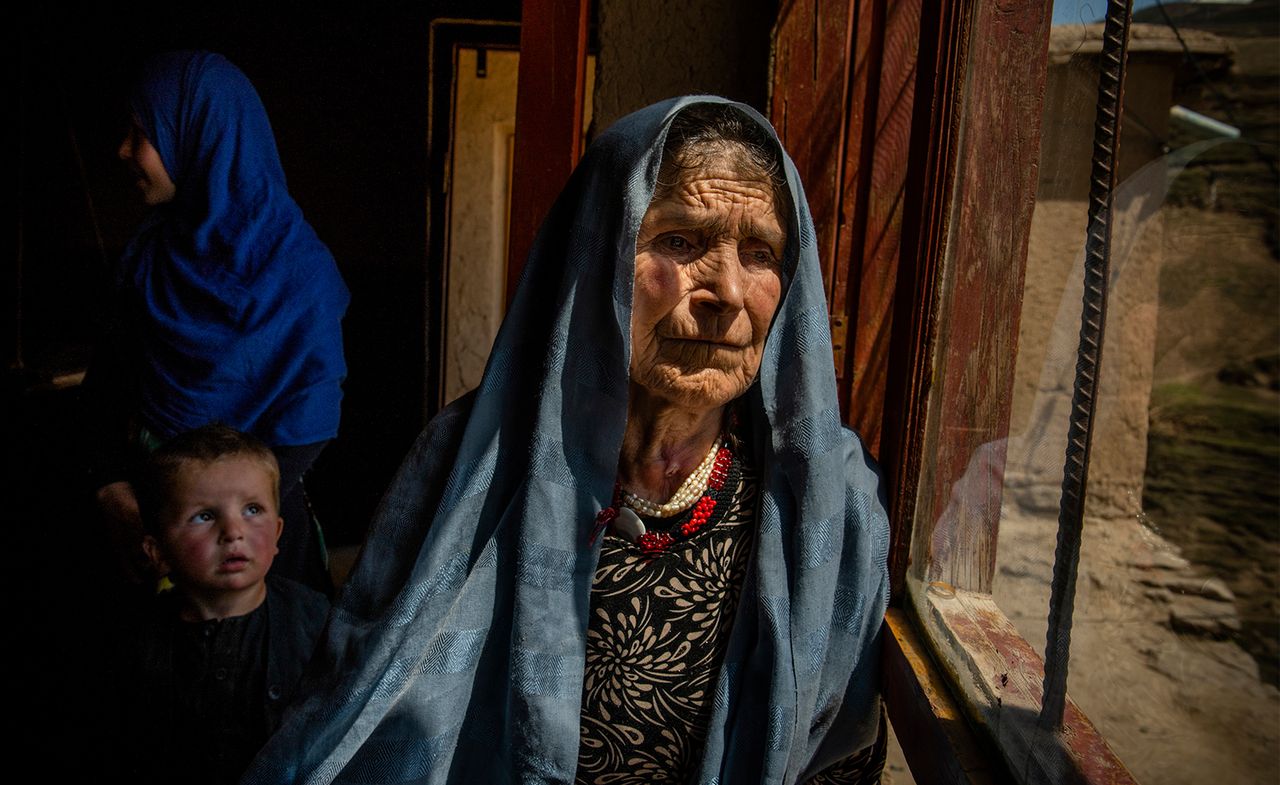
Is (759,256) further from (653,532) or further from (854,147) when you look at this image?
(854,147)

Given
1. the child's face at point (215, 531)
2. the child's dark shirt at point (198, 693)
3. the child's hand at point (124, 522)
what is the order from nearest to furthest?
1. the child's dark shirt at point (198, 693)
2. the child's face at point (215, 531)
3. the child's hand at point (124, 522)

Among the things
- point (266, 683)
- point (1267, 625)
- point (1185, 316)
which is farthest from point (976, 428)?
point (266, 683)

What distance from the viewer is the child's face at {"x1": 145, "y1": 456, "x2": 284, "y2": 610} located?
2010 mm

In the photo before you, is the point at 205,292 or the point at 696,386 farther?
the point at 205,292

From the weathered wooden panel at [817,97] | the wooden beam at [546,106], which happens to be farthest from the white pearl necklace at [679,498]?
the wooden beam at [546,106]

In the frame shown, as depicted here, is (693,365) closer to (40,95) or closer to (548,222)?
(548,222)

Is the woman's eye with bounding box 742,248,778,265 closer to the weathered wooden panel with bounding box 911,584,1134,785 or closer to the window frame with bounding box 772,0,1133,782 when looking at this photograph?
the window frame with bounding box 772,0,1133,782

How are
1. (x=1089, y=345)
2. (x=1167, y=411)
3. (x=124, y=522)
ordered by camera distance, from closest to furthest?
(x=1089, y=345)
(x=1167, y=411)
(x=124, y=522)

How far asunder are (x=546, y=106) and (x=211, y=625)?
148 centimetres

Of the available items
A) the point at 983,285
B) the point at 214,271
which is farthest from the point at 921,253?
the point at 214,271

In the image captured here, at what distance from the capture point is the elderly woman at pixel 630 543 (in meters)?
1.28

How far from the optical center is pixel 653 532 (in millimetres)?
1393

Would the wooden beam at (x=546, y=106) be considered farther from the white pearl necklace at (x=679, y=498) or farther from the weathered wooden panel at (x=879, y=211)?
the white pearl necklace at (x=679, y=498)

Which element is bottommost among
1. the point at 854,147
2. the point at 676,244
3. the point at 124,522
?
the point at 124,522
